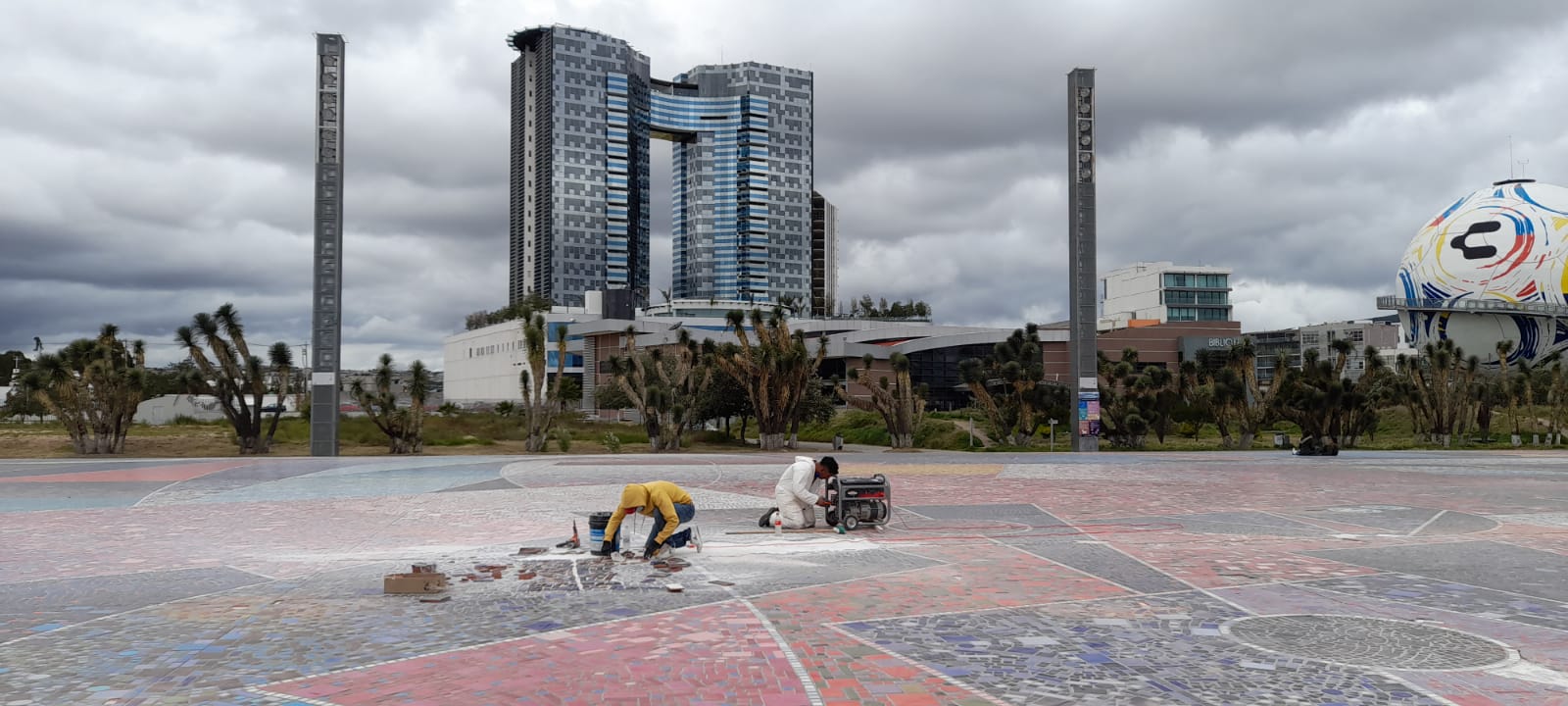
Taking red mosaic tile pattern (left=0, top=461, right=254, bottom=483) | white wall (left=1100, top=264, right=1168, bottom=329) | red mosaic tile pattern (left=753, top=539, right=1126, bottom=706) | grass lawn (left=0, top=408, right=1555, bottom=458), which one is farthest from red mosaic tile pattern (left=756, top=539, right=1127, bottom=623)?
white wall (left=1100, top=264, right=1168, bottom=329)

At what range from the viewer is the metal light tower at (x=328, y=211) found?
33.9 m

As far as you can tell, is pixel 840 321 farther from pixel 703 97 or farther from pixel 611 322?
pixel 703 97

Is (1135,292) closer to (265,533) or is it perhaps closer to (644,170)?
(644,170)

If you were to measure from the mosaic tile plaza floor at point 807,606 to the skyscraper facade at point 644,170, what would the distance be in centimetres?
15898

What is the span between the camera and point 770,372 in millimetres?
43438

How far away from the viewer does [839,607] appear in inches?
367

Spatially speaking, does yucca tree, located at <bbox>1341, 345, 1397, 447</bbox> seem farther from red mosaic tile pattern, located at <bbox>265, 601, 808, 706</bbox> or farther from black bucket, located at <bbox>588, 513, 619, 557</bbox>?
red mosaic tile pattern, located at <bbox>265, 601, 808, 706</bbox>

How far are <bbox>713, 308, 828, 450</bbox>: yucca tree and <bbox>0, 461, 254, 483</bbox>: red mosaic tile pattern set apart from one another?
1931 cm

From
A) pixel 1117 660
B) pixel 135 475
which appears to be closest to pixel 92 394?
pixel 135 475

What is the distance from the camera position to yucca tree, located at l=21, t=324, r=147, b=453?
123 ft

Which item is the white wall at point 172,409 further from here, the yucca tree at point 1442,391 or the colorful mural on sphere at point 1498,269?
the colorful mural on sphere at point 1498,269

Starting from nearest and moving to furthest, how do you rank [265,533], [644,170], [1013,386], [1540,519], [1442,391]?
[265,533] → [1540,519] → [1013,386] → [1442,391] → [644,170]

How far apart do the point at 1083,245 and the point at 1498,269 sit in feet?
183

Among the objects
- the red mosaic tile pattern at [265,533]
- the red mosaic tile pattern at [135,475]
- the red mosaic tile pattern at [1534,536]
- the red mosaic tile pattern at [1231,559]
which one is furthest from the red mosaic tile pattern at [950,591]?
the red mosaic tile pattern at [135,475]
